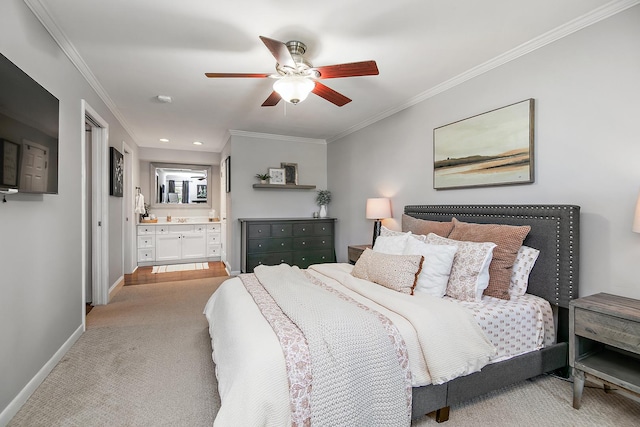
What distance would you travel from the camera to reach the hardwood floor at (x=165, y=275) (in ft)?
15.8

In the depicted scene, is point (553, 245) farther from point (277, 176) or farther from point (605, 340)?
point (277, 176)

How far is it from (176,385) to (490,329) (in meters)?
2.04

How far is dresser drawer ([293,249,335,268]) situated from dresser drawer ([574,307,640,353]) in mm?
3612

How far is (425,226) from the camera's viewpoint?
295cm

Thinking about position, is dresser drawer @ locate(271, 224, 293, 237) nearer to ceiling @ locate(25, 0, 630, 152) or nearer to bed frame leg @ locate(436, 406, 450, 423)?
ceiling @ locate(25, 0, 630, 152)

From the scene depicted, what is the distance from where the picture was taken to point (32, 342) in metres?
1.91

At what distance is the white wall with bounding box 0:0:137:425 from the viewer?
1.66 metres

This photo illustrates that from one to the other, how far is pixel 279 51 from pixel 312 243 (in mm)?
3491

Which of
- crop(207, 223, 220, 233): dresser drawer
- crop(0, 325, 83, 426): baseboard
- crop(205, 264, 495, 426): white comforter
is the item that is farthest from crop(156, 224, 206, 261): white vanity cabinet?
crop(205, 264, 495, 426): white comforter

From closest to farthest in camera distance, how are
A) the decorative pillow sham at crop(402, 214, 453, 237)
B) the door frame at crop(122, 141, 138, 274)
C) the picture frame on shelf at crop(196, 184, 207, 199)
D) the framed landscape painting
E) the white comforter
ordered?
the white comforter → the framed landscape painting → the decorative pillow sham at crop(402, 214, 453, 237) → the door frame at crop(122, 141, 138, 274) → the picture frame on shelf at crop(196, 184, 207, 199)

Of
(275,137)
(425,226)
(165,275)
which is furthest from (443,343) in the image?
(165,275)

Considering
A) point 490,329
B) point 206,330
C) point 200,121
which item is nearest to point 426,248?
point 490,329

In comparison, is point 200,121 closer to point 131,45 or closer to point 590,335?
point 131,45

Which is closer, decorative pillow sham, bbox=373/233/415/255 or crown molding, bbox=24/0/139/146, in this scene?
crown molding, bbox=24/0/139/146
